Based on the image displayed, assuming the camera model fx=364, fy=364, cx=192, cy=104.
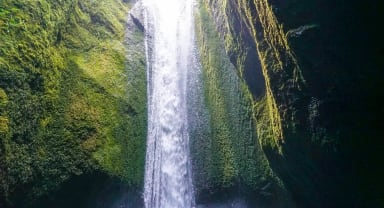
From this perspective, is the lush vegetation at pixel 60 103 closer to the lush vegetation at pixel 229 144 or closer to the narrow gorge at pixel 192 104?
the narrow gorge at pixel 192 104

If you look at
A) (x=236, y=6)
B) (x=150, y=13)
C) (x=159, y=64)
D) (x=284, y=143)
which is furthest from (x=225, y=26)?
(x=284, y=143)

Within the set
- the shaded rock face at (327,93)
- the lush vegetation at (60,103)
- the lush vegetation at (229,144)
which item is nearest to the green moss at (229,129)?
the lush vegetation at (229,144)

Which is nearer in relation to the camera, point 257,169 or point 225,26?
point 257,169

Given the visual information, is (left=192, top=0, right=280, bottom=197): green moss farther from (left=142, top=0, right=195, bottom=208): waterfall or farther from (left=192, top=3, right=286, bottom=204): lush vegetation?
(left=142, top=0, right=195, bottom=208): waterfall

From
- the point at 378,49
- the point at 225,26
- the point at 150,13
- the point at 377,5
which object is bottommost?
the point at 378,49

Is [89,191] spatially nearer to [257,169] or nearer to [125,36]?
[257,169]

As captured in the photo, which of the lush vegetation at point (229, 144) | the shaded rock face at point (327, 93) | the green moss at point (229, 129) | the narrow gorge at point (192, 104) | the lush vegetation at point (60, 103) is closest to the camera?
the shaded rock face at point (327, 93)

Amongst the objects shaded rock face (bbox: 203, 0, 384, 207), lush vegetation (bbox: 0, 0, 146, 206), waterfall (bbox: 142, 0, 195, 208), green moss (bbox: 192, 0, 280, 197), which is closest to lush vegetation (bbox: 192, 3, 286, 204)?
green moss (bbox: 192, 0, 280, 197)

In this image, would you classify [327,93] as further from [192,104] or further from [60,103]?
[60,103]
